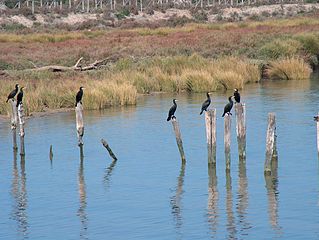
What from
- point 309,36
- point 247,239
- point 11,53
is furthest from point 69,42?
point 247,239

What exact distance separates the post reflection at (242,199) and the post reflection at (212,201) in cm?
46

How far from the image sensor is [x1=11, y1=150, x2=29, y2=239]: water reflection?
16.2m

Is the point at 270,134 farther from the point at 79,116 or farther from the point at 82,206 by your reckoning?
the point at 79,116

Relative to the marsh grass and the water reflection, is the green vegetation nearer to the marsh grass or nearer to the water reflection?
the marsh grass

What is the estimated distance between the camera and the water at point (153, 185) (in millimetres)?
15977

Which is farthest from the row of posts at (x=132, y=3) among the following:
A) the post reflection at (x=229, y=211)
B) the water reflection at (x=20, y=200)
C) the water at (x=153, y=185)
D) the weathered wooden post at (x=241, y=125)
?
the post reflection at (x=229, y=211)

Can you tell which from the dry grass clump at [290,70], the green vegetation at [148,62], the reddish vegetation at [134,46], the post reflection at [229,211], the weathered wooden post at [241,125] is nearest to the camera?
the post reflection at [229,211]

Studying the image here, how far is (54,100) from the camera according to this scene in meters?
31.1

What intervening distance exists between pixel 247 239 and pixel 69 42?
132 feet

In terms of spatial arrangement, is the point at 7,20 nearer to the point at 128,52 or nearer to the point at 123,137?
the point at 128,52

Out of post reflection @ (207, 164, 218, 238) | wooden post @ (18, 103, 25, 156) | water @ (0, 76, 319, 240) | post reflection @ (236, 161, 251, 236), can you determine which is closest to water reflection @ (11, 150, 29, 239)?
water @ (0, 76, 319, 240)

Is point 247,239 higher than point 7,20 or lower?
lower

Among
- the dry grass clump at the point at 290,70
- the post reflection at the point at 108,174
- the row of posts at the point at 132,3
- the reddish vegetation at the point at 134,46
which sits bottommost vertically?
the post reflection at the point at 108,174

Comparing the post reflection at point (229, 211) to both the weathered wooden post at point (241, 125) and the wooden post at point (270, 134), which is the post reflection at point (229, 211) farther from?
the wooden post at point (270, 134)
